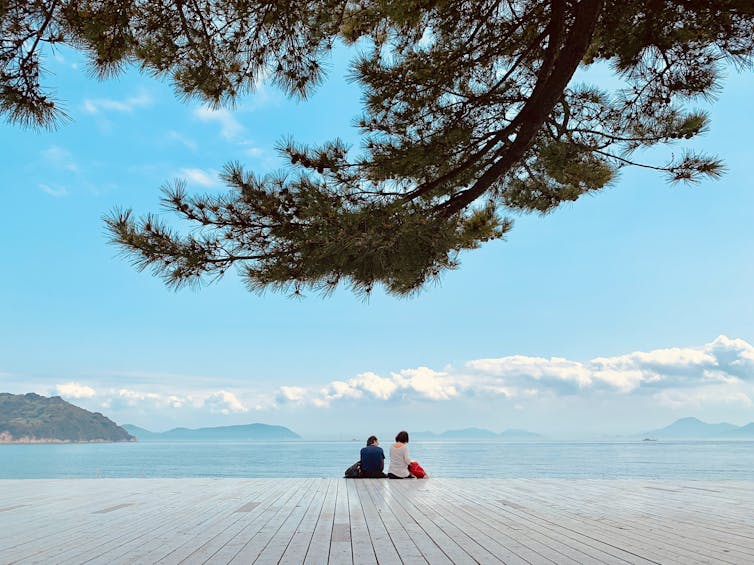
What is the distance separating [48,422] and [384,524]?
590 ft

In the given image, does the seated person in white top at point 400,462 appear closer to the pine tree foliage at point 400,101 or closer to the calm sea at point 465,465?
the pine tree foliage at point 400,101

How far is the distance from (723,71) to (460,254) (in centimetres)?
270

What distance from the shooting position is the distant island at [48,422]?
15600 cm

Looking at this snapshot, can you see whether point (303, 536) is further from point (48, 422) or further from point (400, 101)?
point (48, 422)

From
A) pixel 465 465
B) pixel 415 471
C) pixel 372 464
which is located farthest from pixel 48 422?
pixel 415 471

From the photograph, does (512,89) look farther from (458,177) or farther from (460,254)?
(460,254)

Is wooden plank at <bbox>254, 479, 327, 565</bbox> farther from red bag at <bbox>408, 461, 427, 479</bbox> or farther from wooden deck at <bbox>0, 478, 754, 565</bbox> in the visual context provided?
red bag at <bbox>408, 461, 427, 479</bbox>

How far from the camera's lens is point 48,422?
160375mm

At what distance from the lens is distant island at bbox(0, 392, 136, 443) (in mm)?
156000

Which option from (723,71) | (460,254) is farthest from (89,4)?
(723,71)

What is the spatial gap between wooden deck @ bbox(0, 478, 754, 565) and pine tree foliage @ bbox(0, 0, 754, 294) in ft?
6.26

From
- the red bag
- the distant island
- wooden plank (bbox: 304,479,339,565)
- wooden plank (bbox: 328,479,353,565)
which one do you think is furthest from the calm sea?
the distant island

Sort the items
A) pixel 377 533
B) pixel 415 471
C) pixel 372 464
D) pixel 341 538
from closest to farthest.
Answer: pixel 341 538, pixel 377 533, pixel 415 471, pixel 372 464

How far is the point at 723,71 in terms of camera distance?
5.29m
